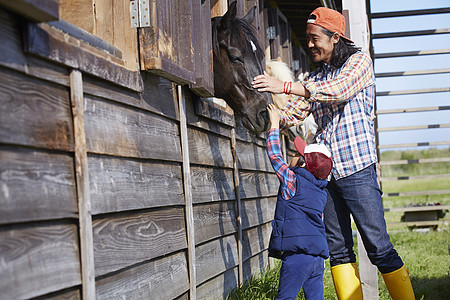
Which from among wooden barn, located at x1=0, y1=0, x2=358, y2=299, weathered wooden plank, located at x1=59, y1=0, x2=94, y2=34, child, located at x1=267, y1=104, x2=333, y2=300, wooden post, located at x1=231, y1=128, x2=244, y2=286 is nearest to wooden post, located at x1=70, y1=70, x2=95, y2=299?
wooden barn, located at x1=0, y1=0, x2=358, y2=299

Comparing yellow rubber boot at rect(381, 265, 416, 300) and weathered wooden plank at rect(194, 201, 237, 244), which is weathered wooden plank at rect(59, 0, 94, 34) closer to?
weathered wooden plank at rect(194, 201, 237, 244)

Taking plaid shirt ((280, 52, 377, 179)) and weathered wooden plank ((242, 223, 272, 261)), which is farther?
weathered wooden plank ((242, 223, 272, 261))

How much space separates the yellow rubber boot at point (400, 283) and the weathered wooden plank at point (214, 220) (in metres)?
1.18

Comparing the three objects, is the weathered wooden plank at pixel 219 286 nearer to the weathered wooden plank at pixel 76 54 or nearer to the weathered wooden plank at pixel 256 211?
the weathered wooden plank at pixel 256 211

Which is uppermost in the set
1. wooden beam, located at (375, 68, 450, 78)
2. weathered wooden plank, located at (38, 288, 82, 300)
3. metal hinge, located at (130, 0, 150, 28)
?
wooden beam, located at (375, 68, 450, 78)

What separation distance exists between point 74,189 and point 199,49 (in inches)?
68.6

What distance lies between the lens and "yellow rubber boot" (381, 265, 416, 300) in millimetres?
3445

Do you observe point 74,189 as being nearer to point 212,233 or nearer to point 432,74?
point 212,233

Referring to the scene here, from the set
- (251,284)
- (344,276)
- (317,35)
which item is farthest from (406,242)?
(317,35)

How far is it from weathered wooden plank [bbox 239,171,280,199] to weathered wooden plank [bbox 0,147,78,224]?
2.97 metres

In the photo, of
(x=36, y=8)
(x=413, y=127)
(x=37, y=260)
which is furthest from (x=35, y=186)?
(x=413, y=127)

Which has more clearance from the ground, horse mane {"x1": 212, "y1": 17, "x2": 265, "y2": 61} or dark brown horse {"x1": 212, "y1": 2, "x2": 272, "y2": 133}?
horse mane {"x1": 212, "y1": 17, "x2": 265, "y2": 61}

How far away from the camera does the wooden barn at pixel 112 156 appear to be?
1.74 metres

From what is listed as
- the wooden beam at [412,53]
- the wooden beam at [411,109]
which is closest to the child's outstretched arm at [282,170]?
the wooden beam at [411,109]
